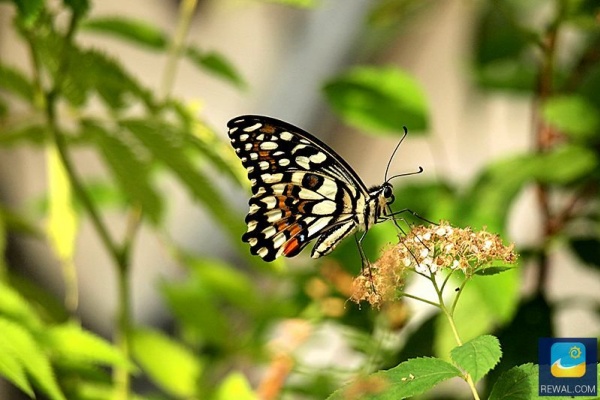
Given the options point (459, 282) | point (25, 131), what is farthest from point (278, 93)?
point (459, 282)

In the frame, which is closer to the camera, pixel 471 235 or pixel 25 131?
pixel 471 235

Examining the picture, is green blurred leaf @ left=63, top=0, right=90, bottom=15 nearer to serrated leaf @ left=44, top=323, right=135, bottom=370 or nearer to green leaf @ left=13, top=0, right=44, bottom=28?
green leaf @ left=13, top=0, right=44, bottom=28

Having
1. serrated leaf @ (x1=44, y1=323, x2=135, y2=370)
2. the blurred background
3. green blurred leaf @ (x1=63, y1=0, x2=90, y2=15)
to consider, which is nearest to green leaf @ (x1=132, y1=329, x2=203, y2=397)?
the blurred background

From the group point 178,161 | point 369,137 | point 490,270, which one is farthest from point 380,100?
point 490,270

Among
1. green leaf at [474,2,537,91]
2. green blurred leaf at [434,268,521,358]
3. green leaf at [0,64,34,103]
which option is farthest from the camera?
green leaf at [474,2,537,91]

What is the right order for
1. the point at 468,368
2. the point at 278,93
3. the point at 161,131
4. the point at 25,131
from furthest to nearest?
the point at 278,93 → the point at 25,131 → the point at 161,131 → the point at 468,368

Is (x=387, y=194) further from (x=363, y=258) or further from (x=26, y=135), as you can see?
(x=26, y=135)

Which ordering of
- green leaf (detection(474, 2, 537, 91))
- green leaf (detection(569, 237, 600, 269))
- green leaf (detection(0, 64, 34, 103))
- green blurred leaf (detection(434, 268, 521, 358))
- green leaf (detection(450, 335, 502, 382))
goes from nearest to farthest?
green leaf (detection(450, 335, 502, 382)), green blurred leaf (detection(434, 268, 521, 358)), green leaf (detection(0, 64, 34, 103)), green leaf (detection(569, 237, 600, 269)), green leaf (detection(474, 2, 537, 91))

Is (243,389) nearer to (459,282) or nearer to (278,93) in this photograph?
(459,282)
